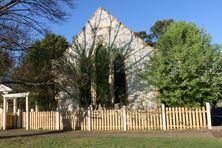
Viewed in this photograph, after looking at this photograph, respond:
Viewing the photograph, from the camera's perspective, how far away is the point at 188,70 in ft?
61.7

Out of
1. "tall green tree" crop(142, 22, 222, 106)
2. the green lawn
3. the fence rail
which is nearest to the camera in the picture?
the green lawn

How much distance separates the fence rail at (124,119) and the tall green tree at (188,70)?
60.7 inches

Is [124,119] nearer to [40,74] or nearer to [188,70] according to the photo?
[188,70]

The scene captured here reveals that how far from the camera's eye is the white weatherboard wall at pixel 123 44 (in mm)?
23719

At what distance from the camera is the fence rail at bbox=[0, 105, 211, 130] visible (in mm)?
17484

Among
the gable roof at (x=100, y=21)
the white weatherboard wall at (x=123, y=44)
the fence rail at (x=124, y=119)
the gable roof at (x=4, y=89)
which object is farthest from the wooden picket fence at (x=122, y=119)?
the gable roof at (x=100, y=21)

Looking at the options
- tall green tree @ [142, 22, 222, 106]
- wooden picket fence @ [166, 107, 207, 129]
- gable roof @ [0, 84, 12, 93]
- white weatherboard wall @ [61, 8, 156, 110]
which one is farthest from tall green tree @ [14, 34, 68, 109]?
wooden picket fence @ [166, 107, 207, 129]

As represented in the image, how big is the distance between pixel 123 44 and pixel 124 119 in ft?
25.8

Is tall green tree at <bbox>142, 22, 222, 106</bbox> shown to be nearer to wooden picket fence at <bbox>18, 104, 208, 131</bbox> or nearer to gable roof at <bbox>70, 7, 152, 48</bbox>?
wooden picket fence at <bbox>18, 104, 208, 131</bbox>

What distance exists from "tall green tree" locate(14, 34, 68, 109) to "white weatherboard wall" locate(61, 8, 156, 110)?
69.5 inches

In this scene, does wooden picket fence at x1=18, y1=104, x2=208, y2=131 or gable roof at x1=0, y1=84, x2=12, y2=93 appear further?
gable roof at x1=0, y1=84, x2=12, y2=93

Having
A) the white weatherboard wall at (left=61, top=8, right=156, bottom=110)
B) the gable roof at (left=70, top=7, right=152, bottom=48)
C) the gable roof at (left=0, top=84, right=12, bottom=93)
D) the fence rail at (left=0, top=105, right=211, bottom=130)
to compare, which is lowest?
the fence rail at (left=0, top=105, right=211, bottom=130)

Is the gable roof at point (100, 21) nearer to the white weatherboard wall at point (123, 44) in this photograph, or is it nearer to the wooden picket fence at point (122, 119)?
the white weatherboard wall at point (123, 44)

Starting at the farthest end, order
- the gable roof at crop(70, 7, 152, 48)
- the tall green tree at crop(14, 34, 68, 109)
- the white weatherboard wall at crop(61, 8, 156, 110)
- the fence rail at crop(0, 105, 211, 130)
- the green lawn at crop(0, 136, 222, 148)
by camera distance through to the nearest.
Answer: the gable roof at crop(70, 7, 152, 48)
the white weatherboard wall at crop(61, 8, 156, 110)
the tall green tree at crop(14, 34, 68, 109)
the fence rail at crop(0, 105, 211, 130)
the green lawn at crop(0, 136, 222, 148)
